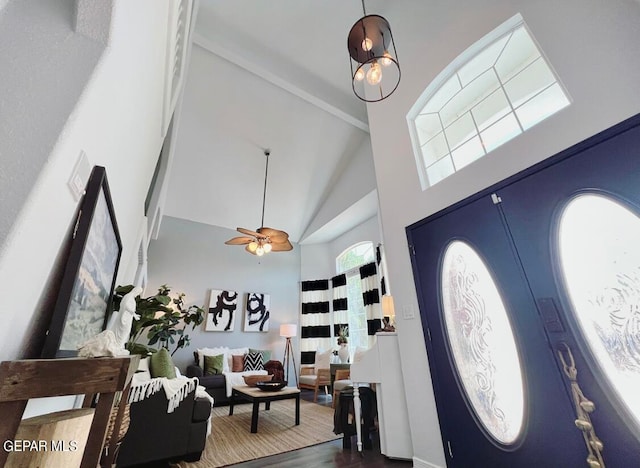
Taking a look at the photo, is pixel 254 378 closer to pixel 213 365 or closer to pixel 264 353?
pixel 213 365

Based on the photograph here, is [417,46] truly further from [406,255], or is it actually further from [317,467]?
[317,467]

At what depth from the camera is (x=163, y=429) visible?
2.18m

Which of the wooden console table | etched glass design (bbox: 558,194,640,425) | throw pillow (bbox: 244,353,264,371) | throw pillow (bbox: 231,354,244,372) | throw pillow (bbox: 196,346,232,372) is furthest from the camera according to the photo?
throw pillow (bbox: 244,353,264,371)

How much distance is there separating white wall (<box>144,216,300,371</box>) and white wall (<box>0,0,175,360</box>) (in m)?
5.03

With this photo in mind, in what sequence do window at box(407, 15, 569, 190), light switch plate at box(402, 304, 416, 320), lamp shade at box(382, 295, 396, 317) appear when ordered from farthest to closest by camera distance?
lamp shade at box(382, 295, 396, 317) → light switch plate at box(402, 304, 416, 320) → window at box(407, 15, 569, 190)

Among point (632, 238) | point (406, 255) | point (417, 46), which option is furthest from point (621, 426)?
point (417, 46)

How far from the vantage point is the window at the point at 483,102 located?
1961 mm

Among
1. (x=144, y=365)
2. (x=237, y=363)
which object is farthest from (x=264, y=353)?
(x=144, y=365)

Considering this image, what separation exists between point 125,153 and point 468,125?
2741mm

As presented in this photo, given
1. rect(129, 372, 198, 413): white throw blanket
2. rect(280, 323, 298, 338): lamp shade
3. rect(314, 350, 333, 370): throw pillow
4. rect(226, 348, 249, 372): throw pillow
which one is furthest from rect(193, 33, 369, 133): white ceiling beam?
rect(226, 348, 249, 372): throw pillow

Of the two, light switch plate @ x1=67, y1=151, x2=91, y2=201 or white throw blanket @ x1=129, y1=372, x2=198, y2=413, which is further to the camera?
white throw blanket @ x1=129, y1=372, x2=198, y2=413

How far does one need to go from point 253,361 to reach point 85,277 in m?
5.06

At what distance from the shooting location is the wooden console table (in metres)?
0.61

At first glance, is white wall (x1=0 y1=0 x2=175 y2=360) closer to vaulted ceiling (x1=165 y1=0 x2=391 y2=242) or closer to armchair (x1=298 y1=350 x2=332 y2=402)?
vaulted ceiling (x1=165 y1=0 x2=391 y2=242)
